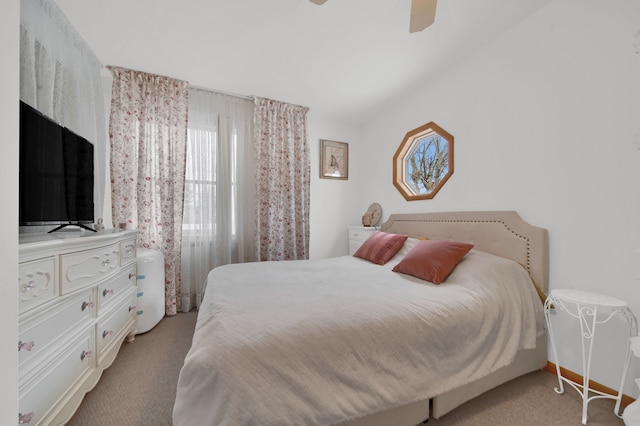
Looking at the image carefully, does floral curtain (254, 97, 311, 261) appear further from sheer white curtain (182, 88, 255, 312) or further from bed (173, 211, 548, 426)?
bed (173, 211, 548, 426)

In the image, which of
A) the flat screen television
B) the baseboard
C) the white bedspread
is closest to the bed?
the white bedspread

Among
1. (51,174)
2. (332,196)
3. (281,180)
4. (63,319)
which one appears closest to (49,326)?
(63,319)

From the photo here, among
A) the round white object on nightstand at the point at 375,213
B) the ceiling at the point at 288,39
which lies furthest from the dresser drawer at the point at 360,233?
the ceiling at the point at 288,39

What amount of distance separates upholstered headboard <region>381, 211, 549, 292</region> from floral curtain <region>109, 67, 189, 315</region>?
2768 mm

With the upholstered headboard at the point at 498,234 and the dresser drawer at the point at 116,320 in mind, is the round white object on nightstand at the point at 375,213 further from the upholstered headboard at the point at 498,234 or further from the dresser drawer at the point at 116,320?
the dresser drawer at the point at 116,320

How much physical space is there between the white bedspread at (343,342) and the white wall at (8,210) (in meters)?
0.54

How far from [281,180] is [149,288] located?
6.11ft

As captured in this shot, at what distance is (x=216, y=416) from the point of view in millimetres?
792

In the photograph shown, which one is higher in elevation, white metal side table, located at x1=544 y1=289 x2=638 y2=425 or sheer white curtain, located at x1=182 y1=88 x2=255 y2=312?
sheer white curtain, located at x1=182 y1=88 x2=255 y2=312

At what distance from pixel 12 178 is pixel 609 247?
2565 mm

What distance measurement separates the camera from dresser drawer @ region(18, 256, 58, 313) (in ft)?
3.02

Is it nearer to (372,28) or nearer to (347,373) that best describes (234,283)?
(347,373)

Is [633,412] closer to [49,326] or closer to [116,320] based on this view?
[49,326]

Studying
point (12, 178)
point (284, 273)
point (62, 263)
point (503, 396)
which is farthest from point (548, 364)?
point (62, 263)
